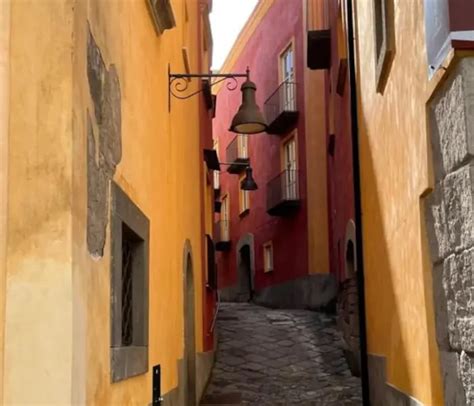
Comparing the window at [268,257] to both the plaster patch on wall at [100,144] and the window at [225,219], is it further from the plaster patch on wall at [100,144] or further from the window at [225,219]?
the plaster patch on wall at [100,144]

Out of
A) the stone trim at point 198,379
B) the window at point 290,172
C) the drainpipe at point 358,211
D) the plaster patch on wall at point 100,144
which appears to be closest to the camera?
the plaster patch on wall at point 100,144

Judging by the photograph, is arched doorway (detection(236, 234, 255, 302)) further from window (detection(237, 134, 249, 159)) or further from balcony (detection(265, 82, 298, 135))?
balcony (detection(265, 82, 298, 135))

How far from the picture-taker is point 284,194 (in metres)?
19.8

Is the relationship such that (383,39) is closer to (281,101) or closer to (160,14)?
(160,14)

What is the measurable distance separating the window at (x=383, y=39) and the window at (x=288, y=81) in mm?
12838

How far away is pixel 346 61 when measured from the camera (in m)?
10.1

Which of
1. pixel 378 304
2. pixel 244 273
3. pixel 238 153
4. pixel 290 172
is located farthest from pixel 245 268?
pixel 378 304

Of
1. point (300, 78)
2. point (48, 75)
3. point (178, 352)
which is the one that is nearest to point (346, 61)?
point (178, 352)

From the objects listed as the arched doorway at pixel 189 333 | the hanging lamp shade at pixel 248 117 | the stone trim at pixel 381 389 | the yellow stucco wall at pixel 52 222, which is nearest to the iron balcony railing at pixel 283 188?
the arched doorway at pixel 189 333

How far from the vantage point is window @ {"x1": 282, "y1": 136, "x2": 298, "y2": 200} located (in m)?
19.6

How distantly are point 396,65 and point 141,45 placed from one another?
1798mm

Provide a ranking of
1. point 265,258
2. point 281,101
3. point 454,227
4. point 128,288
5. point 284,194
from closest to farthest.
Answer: point 454,227 < point 128,288 < point 284,194 < point 281,101 < point 265,258

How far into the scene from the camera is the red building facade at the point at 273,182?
63.0 feet

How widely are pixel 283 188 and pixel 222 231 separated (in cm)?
794
